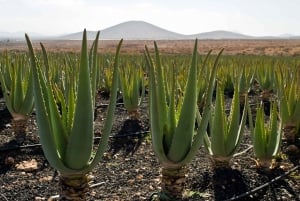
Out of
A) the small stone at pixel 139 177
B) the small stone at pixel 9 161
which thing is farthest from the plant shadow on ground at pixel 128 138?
the small stone at pixel 9 161

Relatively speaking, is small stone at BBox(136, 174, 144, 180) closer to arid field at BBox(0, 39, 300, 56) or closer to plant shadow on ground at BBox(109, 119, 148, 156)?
plant shadow on ground at BBox(109, 119, 148, 156)

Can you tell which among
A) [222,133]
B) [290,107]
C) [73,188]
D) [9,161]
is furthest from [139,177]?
[290,107]

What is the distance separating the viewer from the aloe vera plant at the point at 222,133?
2.92m

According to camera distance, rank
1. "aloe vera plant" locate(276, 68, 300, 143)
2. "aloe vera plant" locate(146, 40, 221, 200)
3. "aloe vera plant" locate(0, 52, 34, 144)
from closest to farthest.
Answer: "aloe vera plant" locate(146, 40, 221, 200) < "aloe vera plant" locate(276, 68, 300, 143) < "aloe vera plant" locate(0, 52, 34, 144)

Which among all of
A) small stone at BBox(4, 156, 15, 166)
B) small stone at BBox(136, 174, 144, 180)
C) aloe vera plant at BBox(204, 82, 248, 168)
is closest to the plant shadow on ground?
small stone at BBox(136, 174, 144, 180)

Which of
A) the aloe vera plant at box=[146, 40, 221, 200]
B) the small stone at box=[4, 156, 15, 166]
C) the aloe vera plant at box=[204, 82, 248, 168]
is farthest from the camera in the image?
the small stone at box=[4, 156, 15, 166]

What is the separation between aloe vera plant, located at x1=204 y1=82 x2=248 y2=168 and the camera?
2918 millimetres

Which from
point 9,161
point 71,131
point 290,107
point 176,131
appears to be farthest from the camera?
point 290,107

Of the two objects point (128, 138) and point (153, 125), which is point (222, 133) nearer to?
point (153, 125)

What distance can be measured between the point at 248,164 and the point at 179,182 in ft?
4.69

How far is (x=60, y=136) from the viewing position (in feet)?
6.15

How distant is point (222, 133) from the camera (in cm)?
295

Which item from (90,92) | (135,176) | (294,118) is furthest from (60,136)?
(294,118)

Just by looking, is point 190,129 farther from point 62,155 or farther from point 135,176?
point 135,176
